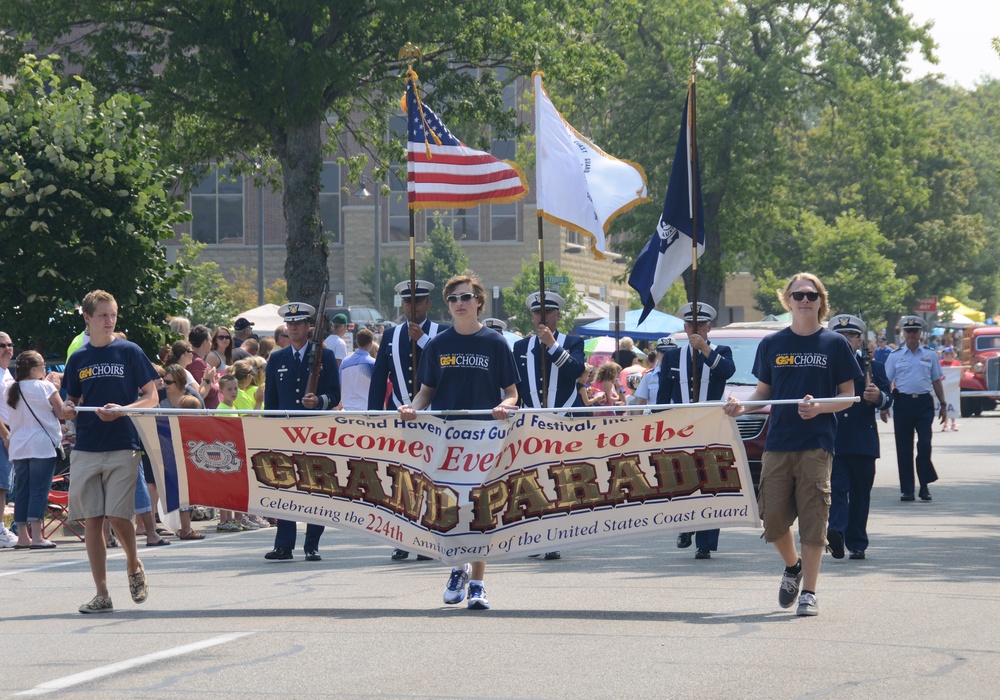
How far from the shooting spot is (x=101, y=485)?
31.1 feet

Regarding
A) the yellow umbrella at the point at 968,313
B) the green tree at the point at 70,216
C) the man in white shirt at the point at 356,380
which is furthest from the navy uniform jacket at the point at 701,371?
the yellow umbrella at the point at 968,313

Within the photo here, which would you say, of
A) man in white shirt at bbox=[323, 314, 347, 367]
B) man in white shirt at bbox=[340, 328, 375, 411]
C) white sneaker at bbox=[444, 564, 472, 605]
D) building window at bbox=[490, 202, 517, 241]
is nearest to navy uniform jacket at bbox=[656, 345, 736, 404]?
white sneaker at bbox=[444, 564, 472, 605]

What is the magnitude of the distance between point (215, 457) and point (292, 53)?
15460 millimetres

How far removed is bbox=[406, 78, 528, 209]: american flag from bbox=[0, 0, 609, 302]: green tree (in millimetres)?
12616

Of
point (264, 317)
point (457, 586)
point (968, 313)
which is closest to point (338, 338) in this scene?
point (457, 586)

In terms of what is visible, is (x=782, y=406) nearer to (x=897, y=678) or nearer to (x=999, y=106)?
(x=897, y=678)

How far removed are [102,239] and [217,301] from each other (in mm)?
23322

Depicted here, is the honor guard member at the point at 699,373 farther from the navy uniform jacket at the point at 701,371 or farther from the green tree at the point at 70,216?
the green tree at the point at 70,216

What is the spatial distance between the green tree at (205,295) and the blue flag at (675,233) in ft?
79.7

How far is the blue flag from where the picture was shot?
36.8 ft

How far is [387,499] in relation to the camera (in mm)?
9812

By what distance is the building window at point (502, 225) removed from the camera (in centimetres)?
7112

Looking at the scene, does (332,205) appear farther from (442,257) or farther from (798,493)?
(798,493)

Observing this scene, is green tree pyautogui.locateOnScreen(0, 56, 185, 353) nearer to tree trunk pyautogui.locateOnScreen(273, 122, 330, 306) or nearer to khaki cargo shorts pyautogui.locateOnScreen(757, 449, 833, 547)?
tree trunk pyautogui.locateOnScreen(273, 122, 330, 306)
